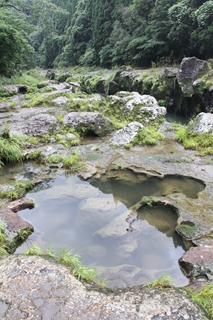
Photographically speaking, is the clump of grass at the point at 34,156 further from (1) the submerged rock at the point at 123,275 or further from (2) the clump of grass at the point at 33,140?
(1) the submerged rock at the point at 123,275

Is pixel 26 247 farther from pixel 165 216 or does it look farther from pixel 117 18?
pixel 117 18

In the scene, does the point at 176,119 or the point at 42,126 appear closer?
the point at 42,126

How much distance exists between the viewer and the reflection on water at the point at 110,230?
13.1 feet

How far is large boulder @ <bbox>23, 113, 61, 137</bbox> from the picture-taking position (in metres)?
9.37

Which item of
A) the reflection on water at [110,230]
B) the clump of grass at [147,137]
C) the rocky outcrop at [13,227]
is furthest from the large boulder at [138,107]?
the rocky outcrop at [13,227]

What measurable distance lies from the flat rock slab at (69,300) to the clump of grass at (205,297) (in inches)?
3.8

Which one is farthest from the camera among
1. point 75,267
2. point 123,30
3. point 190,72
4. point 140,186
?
point 123,30

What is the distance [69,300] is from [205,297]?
1.65 m

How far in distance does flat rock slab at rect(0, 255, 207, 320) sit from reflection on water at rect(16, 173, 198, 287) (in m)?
0.62

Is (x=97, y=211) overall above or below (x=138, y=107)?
below

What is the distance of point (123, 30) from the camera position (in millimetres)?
32281

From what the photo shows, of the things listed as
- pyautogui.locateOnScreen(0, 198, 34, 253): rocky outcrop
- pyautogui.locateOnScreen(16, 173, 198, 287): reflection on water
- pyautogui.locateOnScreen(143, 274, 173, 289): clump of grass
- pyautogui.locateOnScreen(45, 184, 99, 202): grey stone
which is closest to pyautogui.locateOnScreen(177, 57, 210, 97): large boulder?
pyautogui.locateOnScreen(16, 173, 198, 287): reflection on water

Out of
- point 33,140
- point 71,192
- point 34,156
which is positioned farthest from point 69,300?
point 33,140

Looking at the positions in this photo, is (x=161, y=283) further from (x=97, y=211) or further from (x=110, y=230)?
(x=97, y=211)
